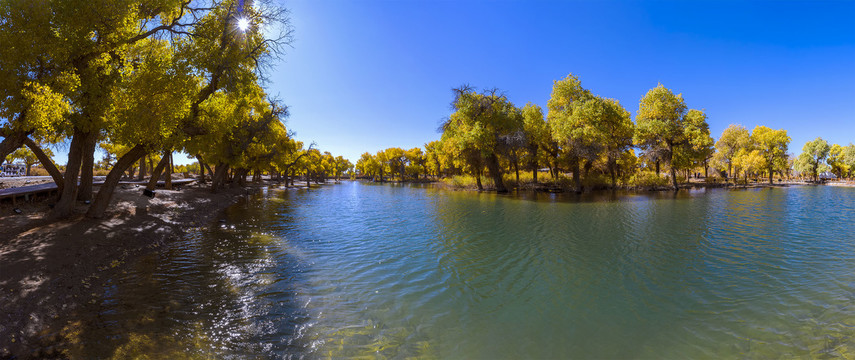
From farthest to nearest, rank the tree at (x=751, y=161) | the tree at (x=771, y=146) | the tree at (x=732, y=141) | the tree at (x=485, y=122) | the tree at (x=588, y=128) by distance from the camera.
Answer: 1. the tree at (x=732, y=141)
2. the tree at (x=771, y=146)
3. the tree at (x=751, y=161)
4. the tree at (x=485, y=122)
5. the tree at (x=588, y=128)

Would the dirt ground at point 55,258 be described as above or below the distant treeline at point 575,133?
below

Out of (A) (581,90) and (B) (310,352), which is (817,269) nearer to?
(B) (310,352)

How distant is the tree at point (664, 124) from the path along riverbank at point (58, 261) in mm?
51303

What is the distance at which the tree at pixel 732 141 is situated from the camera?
60.5 m

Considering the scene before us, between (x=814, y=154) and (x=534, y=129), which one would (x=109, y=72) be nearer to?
(x=534, y=129)

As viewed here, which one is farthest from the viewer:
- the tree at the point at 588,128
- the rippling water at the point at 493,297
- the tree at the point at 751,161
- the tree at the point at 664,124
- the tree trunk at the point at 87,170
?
the tree at the point at 751,161

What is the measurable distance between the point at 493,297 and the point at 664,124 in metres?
46.3

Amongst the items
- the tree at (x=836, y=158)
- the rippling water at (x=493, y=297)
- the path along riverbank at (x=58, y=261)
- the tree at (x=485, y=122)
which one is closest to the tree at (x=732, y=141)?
the tree at (x=836, y=158)

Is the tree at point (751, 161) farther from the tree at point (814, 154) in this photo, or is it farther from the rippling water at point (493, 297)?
the rippling water at point (493, 297)

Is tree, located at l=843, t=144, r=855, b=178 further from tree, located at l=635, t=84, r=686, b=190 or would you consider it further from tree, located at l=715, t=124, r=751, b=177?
tree, located at l=635, t=84, r=686, b=190

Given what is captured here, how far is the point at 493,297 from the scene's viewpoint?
690cm

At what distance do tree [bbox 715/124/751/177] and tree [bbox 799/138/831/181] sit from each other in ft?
81.4

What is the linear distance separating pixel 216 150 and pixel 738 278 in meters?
36.4

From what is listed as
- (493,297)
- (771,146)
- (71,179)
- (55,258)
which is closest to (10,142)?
(71,179)
